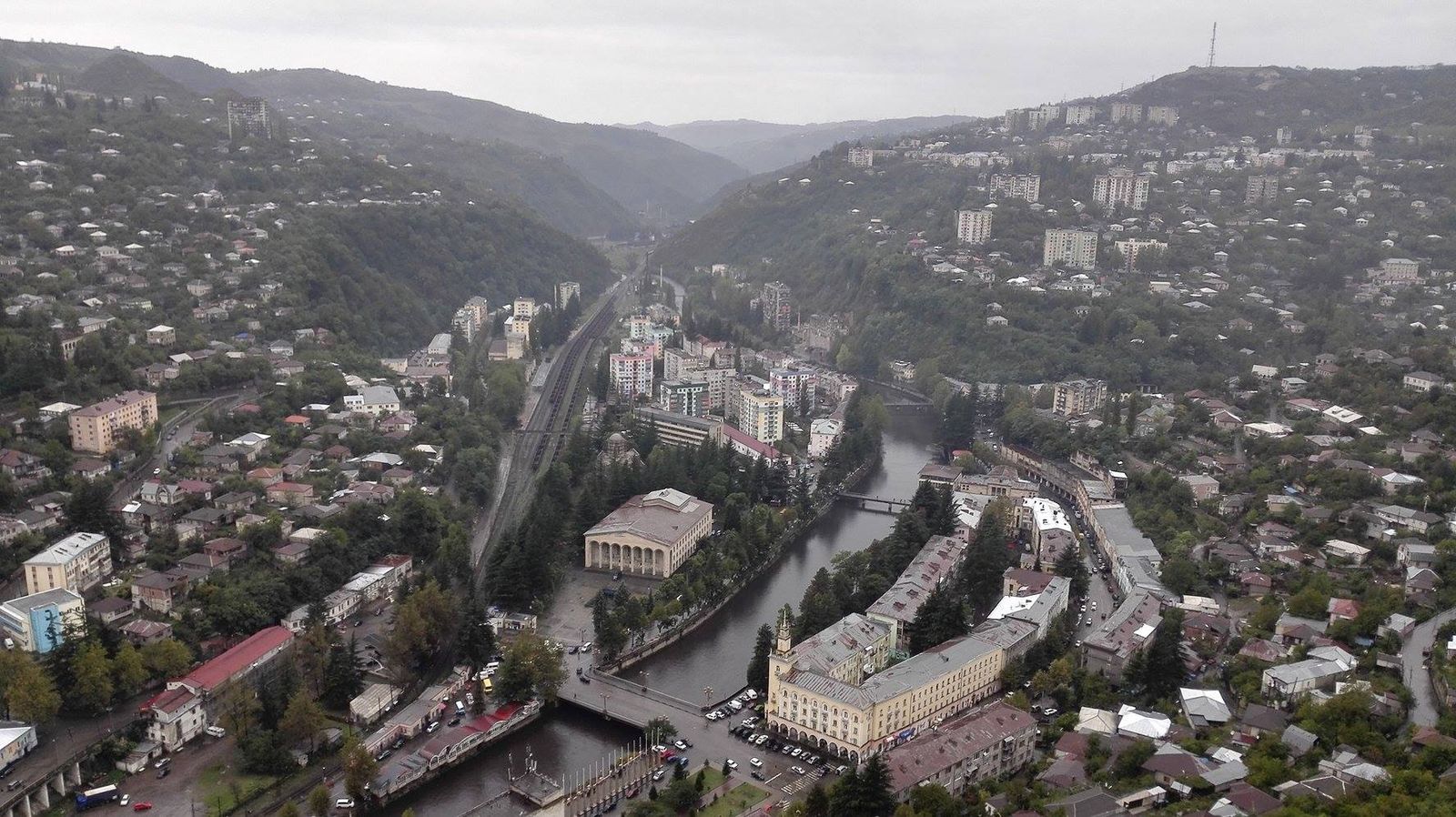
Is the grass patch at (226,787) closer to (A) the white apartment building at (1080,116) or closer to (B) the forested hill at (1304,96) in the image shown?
(B) the forested hill at (1304,96)

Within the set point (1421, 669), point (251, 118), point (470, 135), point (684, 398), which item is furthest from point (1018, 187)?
point (470, 135)

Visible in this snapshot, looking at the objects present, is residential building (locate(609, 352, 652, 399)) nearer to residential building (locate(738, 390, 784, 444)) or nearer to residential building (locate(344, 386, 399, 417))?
residential building (locate(738, 390, 784, 444))

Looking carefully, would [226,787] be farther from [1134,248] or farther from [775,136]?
[775,136]

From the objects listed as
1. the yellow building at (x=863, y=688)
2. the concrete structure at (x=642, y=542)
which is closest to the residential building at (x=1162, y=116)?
the concrete structure at (x=642, y=542)

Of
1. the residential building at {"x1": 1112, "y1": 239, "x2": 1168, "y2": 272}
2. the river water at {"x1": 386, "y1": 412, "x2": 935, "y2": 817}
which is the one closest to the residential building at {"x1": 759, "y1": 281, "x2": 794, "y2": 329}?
the residential building at {"x1": 1112, "y1": 239, "x2": 1168, "y2": 272}

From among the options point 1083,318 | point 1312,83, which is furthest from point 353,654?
point 1312,83

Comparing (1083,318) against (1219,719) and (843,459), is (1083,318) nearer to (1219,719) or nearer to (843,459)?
(843,459)
